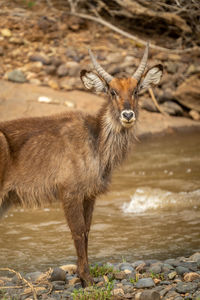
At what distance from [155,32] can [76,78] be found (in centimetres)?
348

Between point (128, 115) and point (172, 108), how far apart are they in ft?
27.5

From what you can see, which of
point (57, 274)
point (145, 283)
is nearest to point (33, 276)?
point (57, 274)

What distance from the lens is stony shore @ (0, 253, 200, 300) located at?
4602mm

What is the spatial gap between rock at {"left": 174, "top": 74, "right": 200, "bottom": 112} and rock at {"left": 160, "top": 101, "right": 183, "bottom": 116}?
0.52 feet

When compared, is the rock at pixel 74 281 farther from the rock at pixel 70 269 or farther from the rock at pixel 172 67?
the rock at pixel 172 67

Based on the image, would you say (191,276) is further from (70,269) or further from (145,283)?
(70,269)

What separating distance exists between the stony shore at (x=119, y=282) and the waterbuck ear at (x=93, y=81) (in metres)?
1.82

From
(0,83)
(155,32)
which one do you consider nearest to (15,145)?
(0,83)

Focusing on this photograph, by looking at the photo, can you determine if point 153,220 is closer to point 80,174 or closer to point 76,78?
point 80,174

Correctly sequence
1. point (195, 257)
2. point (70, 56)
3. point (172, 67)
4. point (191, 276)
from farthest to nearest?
point (70, 56) < point (172, 67) < point (195, 257) < point (191, 276)

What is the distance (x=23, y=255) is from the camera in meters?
6.50

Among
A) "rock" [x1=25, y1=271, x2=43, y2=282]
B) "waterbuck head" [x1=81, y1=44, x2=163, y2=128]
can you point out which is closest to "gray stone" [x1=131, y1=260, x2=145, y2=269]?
"rock" [x1=25, y1=271, x2=43, y2=282]

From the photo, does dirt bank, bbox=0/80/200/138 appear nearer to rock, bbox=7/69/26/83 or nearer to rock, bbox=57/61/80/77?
rock, bbox=7/69/26/83

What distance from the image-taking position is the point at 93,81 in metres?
5.64
